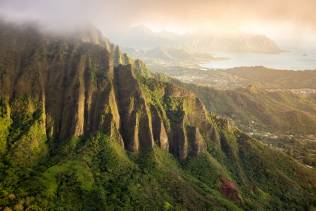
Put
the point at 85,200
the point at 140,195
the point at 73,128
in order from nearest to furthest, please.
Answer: the point at 85,200
the point at 140,195
the point at 73,128

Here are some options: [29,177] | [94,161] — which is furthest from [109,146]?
[29,177]

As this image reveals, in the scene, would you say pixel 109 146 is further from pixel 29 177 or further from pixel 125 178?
pixel 29 177

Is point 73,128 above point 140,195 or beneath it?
above

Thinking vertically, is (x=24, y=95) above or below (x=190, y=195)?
above

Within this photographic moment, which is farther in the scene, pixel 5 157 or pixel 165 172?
pixel 165 172

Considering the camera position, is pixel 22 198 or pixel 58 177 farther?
pixel 58 177

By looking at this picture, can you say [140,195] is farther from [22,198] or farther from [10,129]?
[10,129]

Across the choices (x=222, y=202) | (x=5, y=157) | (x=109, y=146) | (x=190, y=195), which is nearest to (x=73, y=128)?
(x=109, y=146)

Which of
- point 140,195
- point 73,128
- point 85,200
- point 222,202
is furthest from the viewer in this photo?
point 73,128

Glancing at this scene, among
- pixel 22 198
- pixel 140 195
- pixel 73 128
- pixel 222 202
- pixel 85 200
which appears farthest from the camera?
pixel 73 128

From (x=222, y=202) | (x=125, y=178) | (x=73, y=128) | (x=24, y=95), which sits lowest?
(x=222, y=202)
